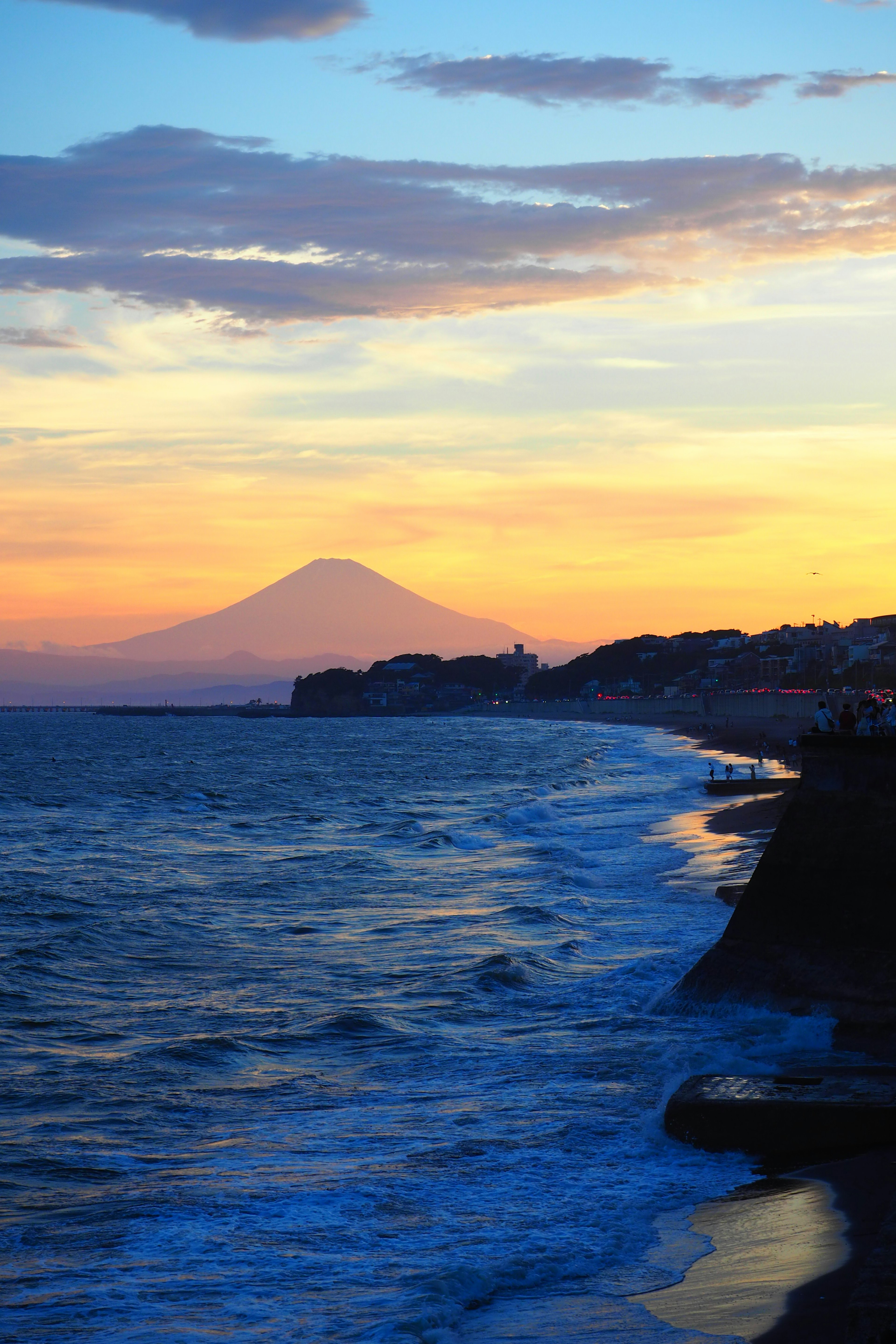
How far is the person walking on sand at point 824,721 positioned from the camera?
1712cm

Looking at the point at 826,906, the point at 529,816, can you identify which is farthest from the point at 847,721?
the point at 529,816

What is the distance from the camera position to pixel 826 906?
583 inches

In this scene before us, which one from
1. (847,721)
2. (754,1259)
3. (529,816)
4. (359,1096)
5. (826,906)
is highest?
(847,721)

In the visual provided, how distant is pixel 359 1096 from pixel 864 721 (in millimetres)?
9774

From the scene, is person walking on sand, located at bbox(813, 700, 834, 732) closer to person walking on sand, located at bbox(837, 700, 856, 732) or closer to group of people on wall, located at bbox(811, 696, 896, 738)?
group of people on wall, located at bbox(811, 696, 896, 738)

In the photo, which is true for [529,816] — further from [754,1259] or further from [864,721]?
[754,1259]

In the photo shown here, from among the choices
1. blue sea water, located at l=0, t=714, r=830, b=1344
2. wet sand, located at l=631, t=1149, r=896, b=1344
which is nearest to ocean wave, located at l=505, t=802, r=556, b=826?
blue sea water, located at l=0, t=714, r=830, b=1344

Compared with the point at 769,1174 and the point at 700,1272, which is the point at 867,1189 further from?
the point at 700,1272

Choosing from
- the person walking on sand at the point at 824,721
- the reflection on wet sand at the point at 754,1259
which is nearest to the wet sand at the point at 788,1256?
the reflection on wet sand at the point at 754,1259

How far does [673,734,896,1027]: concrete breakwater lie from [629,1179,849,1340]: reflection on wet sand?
4425 mm

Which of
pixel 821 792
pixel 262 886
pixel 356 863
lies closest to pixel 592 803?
pixel 356 863

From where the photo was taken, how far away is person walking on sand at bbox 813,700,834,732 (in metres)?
17.1

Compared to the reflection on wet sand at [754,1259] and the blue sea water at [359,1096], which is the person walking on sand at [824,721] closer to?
the blue sea water at [359,1096]

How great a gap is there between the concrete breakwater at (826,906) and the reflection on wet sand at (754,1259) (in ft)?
14.5
